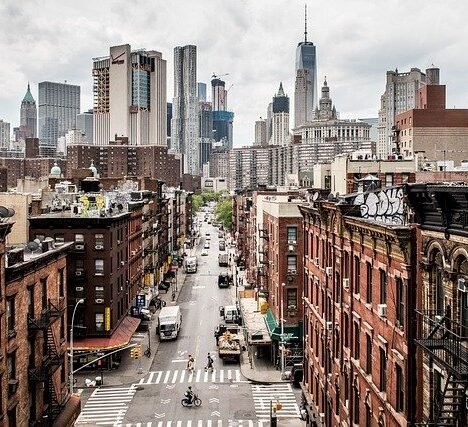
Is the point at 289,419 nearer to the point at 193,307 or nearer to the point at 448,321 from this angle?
the point at 448,321

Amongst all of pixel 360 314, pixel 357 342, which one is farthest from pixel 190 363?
pixel 360 314

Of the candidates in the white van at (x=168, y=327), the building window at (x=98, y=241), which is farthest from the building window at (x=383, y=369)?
the white van at (x=168, y=327)

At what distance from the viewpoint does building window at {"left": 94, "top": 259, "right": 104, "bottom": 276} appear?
64.7m

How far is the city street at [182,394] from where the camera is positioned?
162 ft

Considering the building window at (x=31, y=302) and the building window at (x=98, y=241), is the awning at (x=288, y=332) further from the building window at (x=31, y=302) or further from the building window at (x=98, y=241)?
the building window at (x=31, y=302)

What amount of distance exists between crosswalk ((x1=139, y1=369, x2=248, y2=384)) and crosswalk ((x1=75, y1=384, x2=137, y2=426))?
2713 mm

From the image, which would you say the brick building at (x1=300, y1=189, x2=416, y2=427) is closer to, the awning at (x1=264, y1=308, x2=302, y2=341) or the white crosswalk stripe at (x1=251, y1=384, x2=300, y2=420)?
the white crosswalk stripe at (x1=251, y1=384, x2=300, y2=420)

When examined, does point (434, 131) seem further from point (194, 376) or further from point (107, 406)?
point (107, 406)

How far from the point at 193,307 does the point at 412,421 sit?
72738mm

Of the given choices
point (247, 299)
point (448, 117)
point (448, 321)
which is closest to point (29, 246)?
point (448, 321)

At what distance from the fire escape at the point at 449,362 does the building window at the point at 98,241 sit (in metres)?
47.4

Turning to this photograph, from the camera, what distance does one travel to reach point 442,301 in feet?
70.4

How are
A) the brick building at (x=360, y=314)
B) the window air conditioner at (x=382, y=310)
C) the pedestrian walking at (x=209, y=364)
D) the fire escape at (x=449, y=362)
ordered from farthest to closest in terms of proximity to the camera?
the pedestrian walking at (x=209, y=364)
the window air conditioner at (x=382, y=310)
the brick building at (x=360, y=314)
the fire escape at (x=449, y=362)

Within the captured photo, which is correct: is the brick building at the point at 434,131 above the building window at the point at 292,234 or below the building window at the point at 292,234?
above
